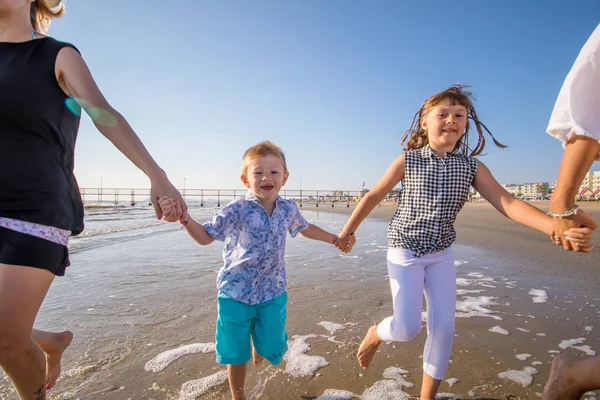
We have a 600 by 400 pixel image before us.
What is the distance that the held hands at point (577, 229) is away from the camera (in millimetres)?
1673

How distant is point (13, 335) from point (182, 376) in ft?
3.90

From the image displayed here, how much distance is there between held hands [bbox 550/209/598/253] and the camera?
1.67 meters

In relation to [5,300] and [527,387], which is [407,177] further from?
[5,300]

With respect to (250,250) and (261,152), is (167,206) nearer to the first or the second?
(250,250)

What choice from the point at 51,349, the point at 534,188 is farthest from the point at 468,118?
the point at 534,188

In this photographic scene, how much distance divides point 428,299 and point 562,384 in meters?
0.80

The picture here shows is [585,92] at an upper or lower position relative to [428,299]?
upper

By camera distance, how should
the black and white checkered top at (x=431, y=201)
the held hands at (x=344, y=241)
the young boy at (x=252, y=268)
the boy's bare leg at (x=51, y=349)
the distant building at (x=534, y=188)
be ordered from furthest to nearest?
the distant building at (x=534, y=188) → the held hands at (x=344, y=241) → the black and white checkered top at (x=431, y=201) → the young boy at (x=252, y=268) → the boy's bare leg at (x=51, y=349)

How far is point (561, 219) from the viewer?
5.63 feet

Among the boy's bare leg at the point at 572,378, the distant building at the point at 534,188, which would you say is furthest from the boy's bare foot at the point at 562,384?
the distant building at the point at 534,188

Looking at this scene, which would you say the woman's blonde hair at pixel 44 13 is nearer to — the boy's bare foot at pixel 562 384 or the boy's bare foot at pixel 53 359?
the boy's bare foot at pixel 53 359

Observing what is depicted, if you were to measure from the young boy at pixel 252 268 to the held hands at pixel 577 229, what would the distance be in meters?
1.56

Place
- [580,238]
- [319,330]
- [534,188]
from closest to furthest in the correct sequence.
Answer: [580,238] < [319,330] < [534,188]

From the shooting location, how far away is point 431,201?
7.95ft
